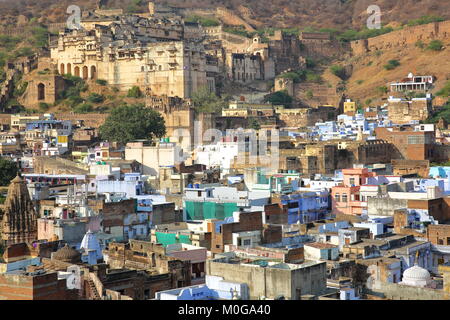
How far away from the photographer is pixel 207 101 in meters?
59.5

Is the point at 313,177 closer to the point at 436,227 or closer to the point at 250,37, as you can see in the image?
the point at 436,227

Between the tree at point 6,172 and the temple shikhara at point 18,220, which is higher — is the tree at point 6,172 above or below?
above

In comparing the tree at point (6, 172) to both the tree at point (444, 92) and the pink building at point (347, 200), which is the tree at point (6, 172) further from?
the tree at point (444, 92)

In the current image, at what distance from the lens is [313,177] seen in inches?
1307

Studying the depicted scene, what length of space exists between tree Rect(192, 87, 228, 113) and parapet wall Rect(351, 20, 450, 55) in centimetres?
2196

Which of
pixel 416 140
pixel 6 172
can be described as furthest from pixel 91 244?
pixel 416 140

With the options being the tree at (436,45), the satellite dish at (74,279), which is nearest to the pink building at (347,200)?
the satellite dish at (74,279)

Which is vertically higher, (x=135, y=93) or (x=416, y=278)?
(x=135, y=93)

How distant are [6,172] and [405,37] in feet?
159

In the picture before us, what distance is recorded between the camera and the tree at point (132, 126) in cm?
4894

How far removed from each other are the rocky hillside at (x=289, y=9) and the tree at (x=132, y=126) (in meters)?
39.0

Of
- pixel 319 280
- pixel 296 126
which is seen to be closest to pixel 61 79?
pixel 296 126

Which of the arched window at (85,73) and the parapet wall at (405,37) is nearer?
the arched window at (85,73)

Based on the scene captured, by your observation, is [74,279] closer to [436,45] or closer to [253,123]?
[253,123]
